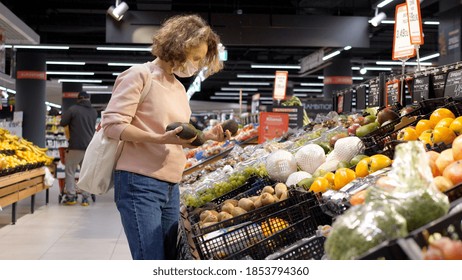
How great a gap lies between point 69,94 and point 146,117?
2475 cm

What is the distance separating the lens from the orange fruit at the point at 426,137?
2.67 m

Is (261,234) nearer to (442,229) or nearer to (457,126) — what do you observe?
(457,126)

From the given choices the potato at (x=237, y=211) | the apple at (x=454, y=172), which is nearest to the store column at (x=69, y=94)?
the potato at (x=237, y=211)

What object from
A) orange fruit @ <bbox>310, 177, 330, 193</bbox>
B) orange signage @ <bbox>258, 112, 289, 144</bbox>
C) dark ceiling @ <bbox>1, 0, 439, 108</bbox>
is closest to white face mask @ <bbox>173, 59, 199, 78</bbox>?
orange fruit @ <bbox>310, 177, 330, 193</bbox>

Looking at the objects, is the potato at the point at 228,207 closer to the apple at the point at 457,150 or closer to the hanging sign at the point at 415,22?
the apple at the point at 457,150

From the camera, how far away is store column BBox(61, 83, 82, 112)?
84.8 ft

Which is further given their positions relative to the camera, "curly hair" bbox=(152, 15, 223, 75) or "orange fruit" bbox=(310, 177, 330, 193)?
"orange fruit" bbox=(310, 177, 330, 193)

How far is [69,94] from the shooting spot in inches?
1032

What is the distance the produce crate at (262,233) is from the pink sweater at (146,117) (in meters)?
0.30

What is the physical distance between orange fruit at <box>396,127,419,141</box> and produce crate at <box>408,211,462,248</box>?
1678 mm

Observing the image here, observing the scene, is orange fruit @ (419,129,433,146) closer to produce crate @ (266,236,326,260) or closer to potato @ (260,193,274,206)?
potato @ (260,193,274,206)
